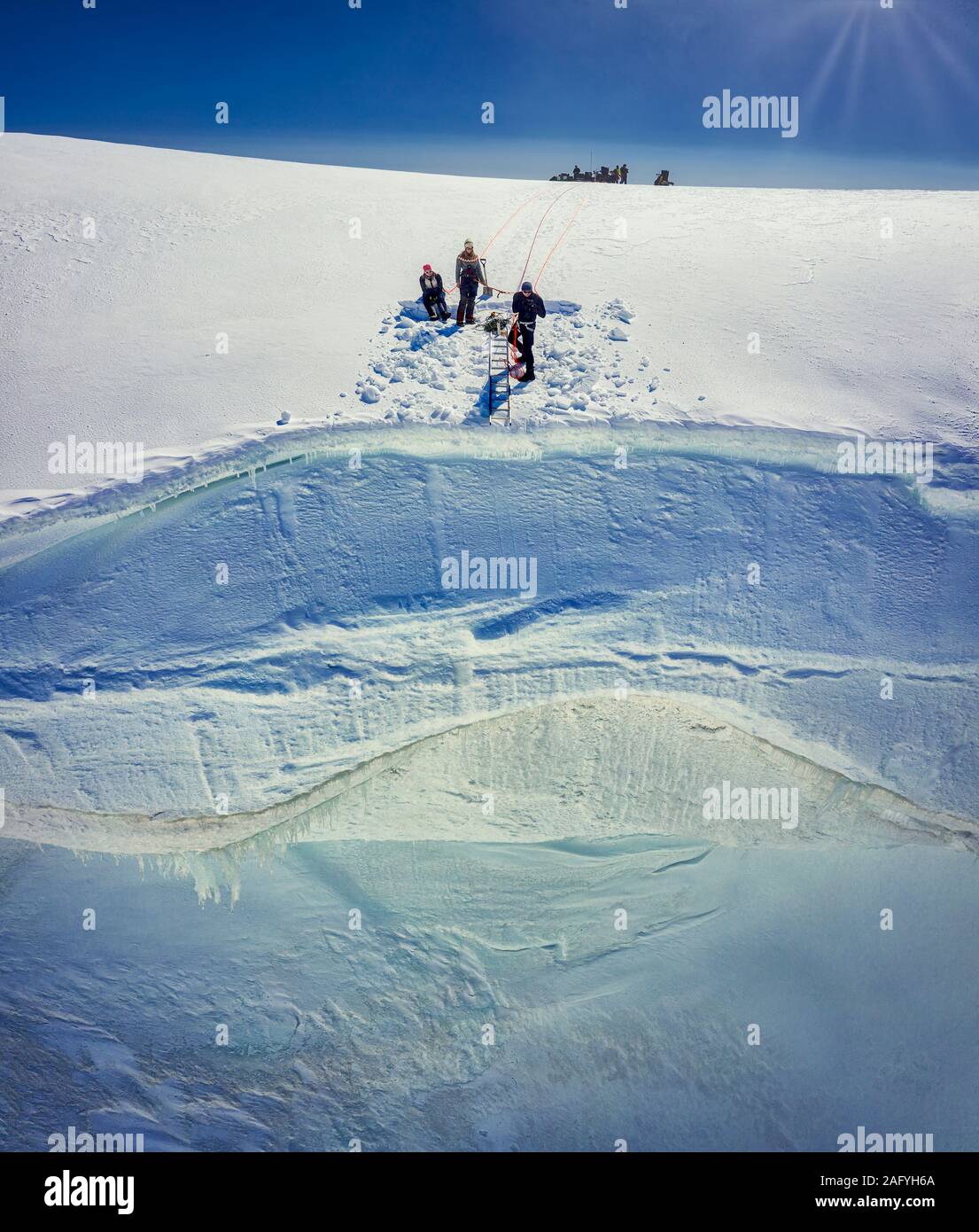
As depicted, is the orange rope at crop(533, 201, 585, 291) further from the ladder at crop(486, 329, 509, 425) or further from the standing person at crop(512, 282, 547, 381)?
the standing person at crop(512, 282, 547, 381)

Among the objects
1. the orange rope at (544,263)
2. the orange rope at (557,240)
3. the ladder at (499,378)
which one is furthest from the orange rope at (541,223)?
the ladder at (499,378)

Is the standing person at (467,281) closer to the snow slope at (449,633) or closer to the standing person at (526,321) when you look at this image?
→ the standing person at (526,321)

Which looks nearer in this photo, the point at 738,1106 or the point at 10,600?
the point at 738,1106

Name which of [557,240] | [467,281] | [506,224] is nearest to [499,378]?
[467,281]

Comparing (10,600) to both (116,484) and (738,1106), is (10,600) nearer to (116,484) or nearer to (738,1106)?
(116,484)

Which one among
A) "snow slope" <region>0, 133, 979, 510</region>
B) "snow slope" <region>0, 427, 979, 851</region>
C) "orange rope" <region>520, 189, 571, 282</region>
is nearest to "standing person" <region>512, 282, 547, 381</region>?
"snow slope" <region>0, 133, 979, 510</region>
